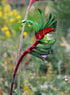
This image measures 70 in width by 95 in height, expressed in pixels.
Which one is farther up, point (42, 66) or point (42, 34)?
point (42, 34)

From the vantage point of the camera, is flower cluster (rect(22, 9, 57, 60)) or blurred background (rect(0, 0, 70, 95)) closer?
flower cluster (rect(22, 9, 57, 60))

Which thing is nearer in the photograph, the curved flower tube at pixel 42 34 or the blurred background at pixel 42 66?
the curved flower tube at pixel 42 34

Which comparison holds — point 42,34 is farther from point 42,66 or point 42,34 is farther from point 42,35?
point 42,66

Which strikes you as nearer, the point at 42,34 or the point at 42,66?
the point at 42,34

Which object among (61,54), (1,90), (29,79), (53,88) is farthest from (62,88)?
(61,54)

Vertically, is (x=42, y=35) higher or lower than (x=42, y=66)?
higher

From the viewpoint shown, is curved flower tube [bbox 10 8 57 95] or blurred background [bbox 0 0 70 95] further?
blurred background [bbox 0 0 70 95]

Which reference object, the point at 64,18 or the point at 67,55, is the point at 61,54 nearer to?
the point at 67,55

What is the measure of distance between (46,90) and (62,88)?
0.12 m

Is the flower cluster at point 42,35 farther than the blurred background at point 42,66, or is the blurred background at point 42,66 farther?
the blurred background at point 42,66

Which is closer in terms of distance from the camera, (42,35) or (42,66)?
(42,35)

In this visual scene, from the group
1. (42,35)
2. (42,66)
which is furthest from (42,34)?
(42,66)

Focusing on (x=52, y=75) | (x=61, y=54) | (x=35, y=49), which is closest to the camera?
(x=35, y=49)

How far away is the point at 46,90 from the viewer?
1.06 m
